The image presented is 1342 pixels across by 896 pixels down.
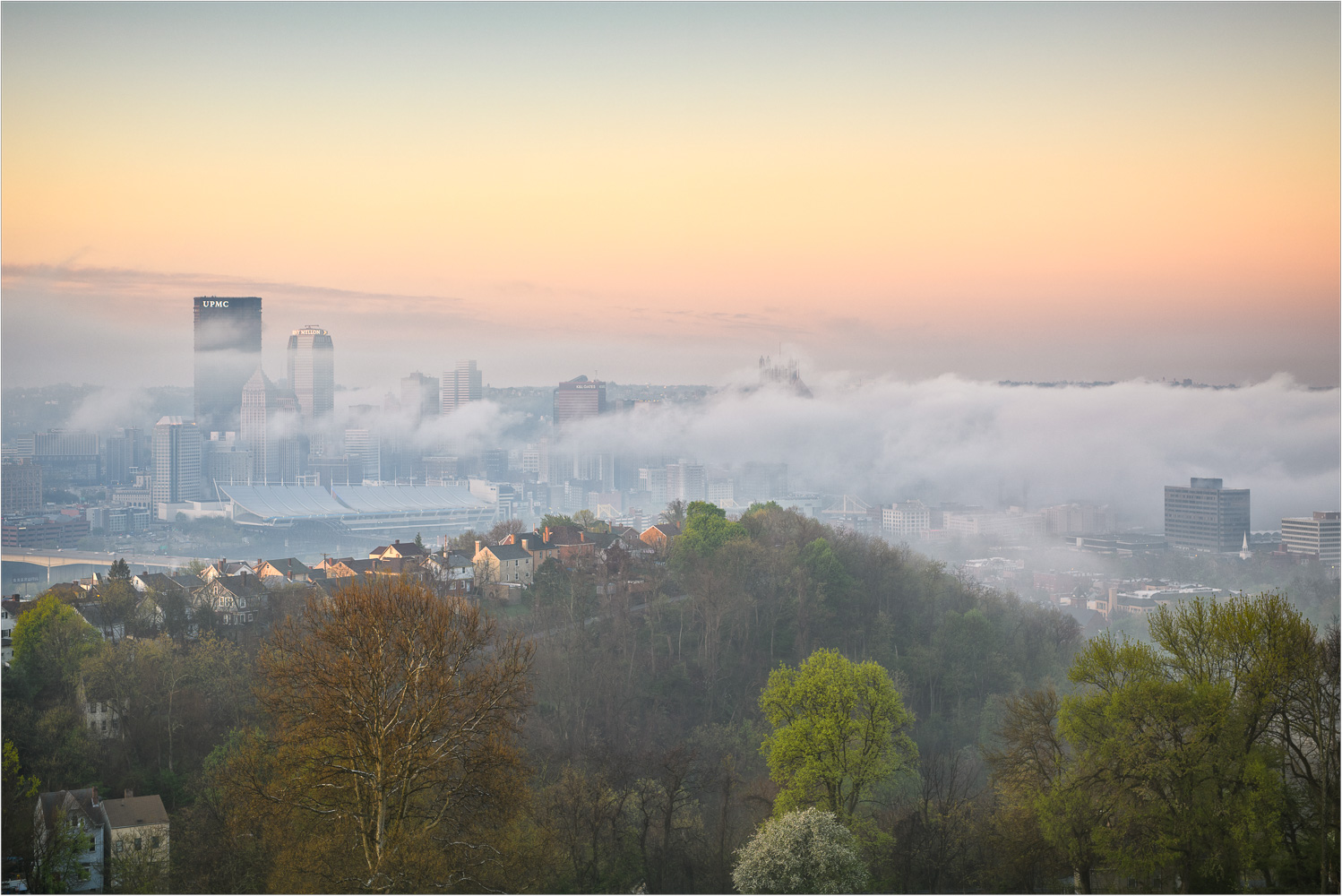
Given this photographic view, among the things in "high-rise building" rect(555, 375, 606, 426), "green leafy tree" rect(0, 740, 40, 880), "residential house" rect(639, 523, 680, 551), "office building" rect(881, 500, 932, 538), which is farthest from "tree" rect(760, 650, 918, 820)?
"high-rise building" rect(555, 375, 606, 426)

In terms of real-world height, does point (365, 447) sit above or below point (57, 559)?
above

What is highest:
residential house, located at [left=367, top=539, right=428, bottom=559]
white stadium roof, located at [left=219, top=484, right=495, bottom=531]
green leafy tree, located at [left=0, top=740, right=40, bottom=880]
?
residential house, located at [left=367, top=539, right=428, bottom=559]

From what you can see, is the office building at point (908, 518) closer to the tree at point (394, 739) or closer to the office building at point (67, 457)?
the office building at point (67, 457)

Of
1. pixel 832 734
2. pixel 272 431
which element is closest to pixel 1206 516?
pixel 832 734

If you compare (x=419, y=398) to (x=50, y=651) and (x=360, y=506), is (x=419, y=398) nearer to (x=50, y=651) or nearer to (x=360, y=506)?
(x=360, y=506)

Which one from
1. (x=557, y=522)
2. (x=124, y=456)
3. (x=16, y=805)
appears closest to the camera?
(x=16, y=805)

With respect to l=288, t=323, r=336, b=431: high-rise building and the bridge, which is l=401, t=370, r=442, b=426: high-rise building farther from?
the bridge
